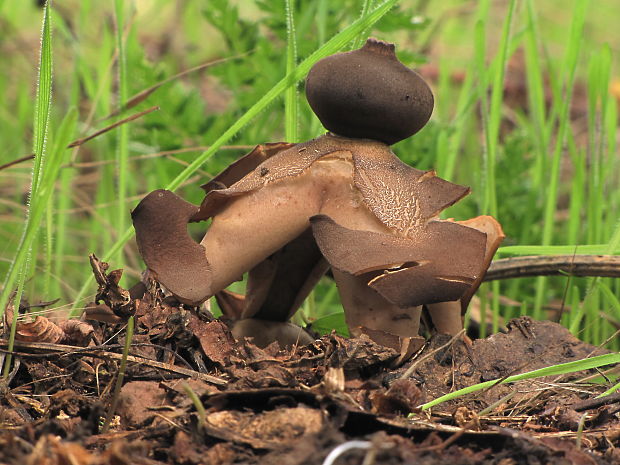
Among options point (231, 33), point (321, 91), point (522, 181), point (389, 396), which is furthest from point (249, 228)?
point (522, 181)

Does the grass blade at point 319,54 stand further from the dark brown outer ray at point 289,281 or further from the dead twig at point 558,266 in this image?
the dead twig at point 558,266

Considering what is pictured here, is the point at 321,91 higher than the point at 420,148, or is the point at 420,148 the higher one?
the point at 321,91

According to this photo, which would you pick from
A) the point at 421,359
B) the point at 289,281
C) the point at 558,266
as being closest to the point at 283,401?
the point at 421,359

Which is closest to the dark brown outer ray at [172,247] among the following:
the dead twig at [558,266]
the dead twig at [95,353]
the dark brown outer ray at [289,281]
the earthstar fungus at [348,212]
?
the earthstar fungus at [348,212]

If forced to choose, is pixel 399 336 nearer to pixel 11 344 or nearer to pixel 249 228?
pixel 249 228

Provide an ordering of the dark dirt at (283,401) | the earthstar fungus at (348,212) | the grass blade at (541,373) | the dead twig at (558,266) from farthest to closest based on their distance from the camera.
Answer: the dead twig at (558,266) → the earthstar fungus at (348,212) → the grass blade at (541,373) → the dark dirt at (283,401)

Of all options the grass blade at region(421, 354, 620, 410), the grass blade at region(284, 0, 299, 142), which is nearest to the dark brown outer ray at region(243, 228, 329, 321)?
the grass blade at region(284, 0, 299, 142)
